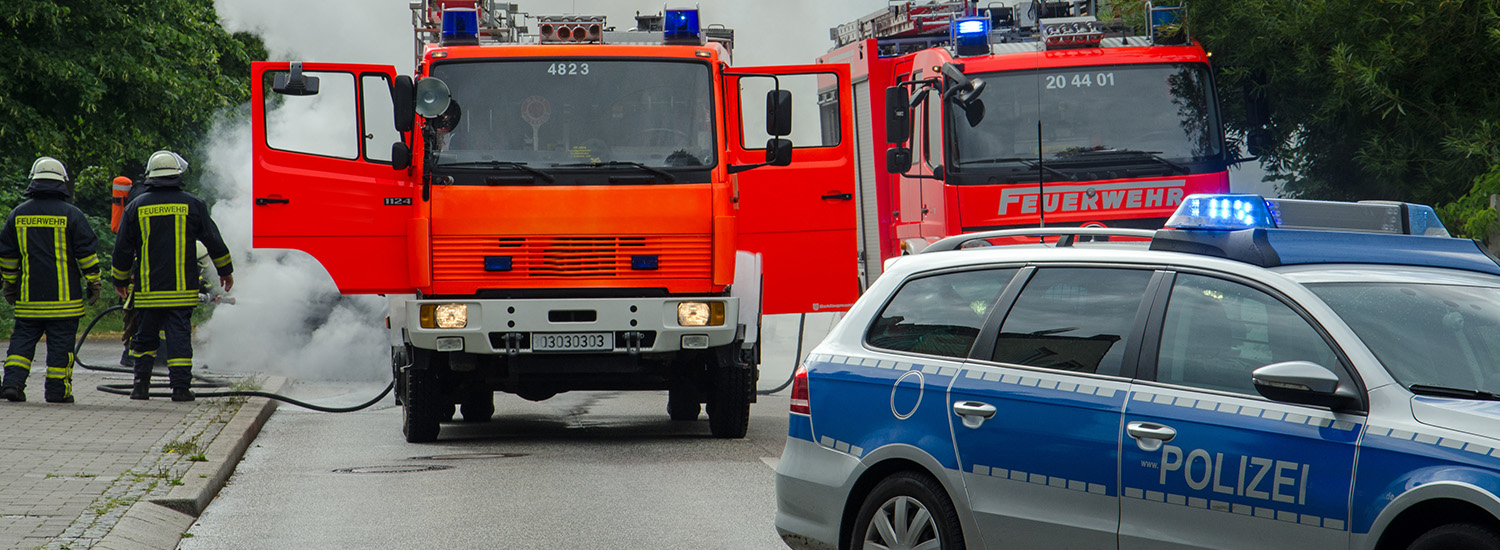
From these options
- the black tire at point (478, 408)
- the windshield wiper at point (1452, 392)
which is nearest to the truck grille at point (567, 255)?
the black tire at point (478, 408)

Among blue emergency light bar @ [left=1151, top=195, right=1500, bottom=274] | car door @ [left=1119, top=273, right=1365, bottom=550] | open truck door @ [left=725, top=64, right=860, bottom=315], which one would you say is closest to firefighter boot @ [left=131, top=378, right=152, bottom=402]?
open truck door @ [left=725, top=64, right=860, bottom=315]

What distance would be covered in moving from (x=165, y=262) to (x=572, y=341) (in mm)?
4162

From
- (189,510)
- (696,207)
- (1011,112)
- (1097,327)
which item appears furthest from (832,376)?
(1011,112)

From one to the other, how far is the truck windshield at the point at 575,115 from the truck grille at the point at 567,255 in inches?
20.1

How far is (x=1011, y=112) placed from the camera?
13953mm

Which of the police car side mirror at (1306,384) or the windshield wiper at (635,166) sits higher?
the windshield wiper at (635,166)

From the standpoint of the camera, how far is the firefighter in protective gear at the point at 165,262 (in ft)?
42.9

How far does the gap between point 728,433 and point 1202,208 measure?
661cm

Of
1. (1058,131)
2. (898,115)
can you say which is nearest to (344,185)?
(898,115)

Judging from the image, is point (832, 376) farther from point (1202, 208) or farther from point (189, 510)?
point (189, 510)

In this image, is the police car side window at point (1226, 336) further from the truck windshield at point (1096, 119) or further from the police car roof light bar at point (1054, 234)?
the truck windshield at point (1096, 119)

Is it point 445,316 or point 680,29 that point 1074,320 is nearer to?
point 445,316

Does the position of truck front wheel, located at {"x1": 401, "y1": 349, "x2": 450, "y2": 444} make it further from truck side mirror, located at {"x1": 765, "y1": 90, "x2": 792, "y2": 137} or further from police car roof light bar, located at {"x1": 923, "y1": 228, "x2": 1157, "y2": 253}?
police car roof light bar, located at {"x1": 923, "y1": 228, "x2": 1157, "y2": 253}

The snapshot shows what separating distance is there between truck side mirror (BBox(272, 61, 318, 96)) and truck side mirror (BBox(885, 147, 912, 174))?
17.2 feet
